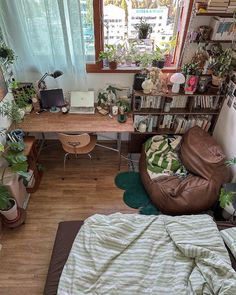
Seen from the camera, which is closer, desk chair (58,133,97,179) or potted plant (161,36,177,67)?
desk chair (58,133,97,179)

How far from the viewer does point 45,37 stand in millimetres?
2506

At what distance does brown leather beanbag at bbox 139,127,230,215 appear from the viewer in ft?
7.45

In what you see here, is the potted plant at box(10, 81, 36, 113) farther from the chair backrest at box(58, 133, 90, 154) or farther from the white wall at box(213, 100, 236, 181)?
the white wall at box(213, 100, 236, 181)

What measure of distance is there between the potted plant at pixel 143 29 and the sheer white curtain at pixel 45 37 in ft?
2.17

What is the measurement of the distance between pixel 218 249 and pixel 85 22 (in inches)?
101

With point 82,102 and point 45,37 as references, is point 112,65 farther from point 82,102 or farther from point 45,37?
point 45,37

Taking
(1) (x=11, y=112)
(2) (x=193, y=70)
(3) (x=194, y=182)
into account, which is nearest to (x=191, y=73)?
(2) (x=193, y=70)

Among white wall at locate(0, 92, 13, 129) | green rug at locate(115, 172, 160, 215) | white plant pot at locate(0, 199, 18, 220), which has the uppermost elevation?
white wall at locate(0, 92, 13, 129)

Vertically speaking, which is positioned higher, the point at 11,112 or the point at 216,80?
the point at 216,80

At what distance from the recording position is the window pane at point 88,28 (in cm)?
240

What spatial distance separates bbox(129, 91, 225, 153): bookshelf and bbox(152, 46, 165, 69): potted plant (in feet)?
1.14

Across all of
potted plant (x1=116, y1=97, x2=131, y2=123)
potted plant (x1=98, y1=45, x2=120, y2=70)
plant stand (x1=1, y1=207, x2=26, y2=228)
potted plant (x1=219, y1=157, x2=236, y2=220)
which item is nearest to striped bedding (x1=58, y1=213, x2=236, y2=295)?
potted plant (x1=219, y1=157, x2=236, y2=220)

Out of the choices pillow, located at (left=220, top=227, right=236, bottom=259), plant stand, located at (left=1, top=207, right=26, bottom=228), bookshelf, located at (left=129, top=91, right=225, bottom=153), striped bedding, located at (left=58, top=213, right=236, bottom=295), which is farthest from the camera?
bookshelf, located at (left=129, top=91, right=225, bottom=153)

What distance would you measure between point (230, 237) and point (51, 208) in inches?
72.8
